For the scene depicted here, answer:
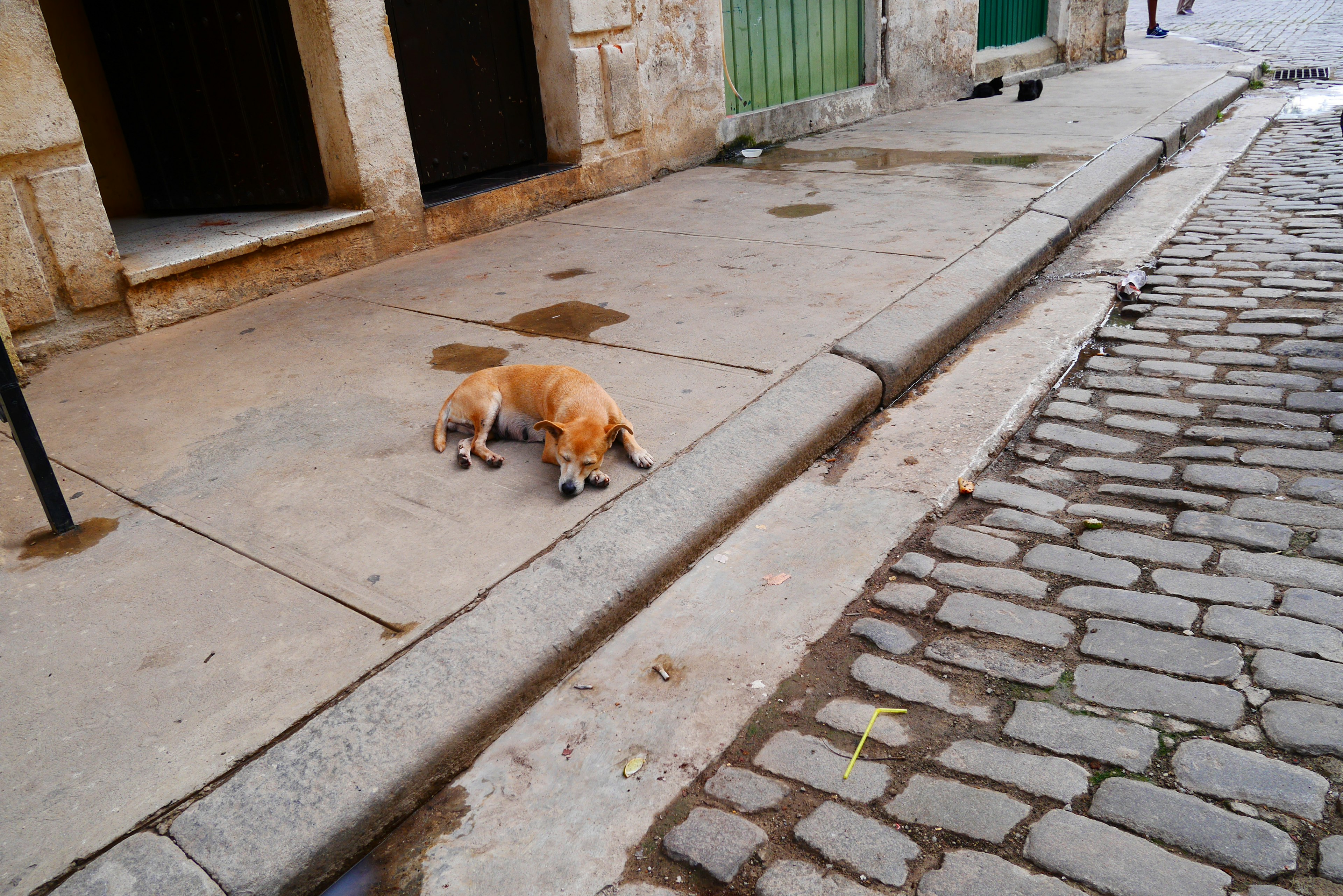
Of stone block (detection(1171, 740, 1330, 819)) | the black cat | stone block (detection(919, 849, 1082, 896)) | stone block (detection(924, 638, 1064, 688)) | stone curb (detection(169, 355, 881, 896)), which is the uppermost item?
the black cat

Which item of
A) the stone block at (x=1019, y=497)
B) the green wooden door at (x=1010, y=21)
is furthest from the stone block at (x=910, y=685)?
the green wooden door at (x=1010, y=21)

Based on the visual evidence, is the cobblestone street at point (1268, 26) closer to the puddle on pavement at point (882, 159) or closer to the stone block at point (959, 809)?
the puddle on pavement at point (882, 159)

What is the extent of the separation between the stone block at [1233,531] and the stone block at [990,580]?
1.89 ft

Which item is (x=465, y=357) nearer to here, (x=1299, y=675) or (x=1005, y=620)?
(x=1005, y=620)

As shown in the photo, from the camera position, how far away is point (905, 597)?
2736mm

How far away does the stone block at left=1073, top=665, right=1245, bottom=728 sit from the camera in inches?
86.4

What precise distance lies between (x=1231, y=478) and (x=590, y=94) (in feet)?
17.4

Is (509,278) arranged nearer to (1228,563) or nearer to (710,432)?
(710,432)

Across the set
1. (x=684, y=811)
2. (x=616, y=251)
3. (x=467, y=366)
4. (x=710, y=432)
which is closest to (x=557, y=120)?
(x=616, y=251)

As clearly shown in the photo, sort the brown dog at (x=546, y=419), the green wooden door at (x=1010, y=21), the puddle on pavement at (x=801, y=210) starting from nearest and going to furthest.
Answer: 1. the brown dog at (x=546, y=419)
2. the puddle on pavement at (x=801, y=210)
3. the green wooden door at (x=1010, y=21)

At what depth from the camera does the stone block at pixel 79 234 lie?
436 cm

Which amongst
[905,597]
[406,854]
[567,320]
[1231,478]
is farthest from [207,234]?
[1231,478]

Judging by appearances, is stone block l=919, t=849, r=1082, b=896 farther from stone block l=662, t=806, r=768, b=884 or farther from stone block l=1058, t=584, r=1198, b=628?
stone block l=1058, t=584, r=1198, b=628

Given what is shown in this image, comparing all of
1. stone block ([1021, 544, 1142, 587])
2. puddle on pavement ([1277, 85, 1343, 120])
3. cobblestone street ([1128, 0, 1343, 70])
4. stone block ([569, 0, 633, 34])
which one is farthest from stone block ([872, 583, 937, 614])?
cobblestone street ([1128, 0, 1343, 70])
